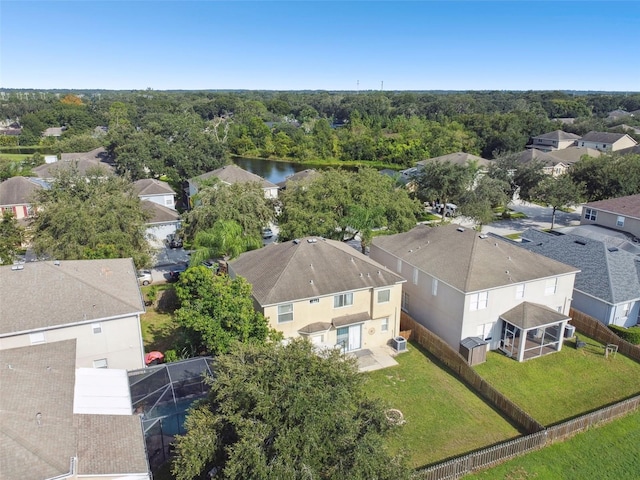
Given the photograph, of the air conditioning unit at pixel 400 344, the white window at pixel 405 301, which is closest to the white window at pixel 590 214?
the white window at pixel 405 301

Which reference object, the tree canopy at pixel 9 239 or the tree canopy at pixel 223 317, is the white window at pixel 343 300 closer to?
the tree canopy at pixel 223 317

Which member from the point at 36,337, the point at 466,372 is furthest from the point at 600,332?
the point at 36,337

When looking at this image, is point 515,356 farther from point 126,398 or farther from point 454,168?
point 454,168

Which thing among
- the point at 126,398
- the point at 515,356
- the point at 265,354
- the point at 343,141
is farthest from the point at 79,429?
the point at 343,141

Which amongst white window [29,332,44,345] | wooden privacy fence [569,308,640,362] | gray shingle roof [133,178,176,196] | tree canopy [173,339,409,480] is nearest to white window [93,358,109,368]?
white window [29,332,44,345]

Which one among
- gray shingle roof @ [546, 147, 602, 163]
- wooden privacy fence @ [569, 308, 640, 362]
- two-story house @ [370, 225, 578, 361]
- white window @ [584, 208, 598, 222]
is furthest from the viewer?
gray shingle roof @ [546, 147, 602, 163]

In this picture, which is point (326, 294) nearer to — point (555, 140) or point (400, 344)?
point (400, 344)

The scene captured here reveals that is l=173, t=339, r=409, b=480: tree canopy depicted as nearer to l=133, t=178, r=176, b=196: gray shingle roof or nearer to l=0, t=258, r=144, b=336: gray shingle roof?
l=0, t=258, r=144, b=336: gray shingle roof

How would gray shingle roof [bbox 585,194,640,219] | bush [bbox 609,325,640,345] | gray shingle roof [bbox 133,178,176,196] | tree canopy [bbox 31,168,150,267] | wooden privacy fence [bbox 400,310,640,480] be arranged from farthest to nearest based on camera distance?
gray shingle roof [bbox 133,178,176,196] → gray shingle roof [bbox 585,194,640,219] → tree canopy [bbox 31,168,150,267] → bush [bbox 609,325,640,345] → wooden privacy fence [bbox 400,310,640,480]
